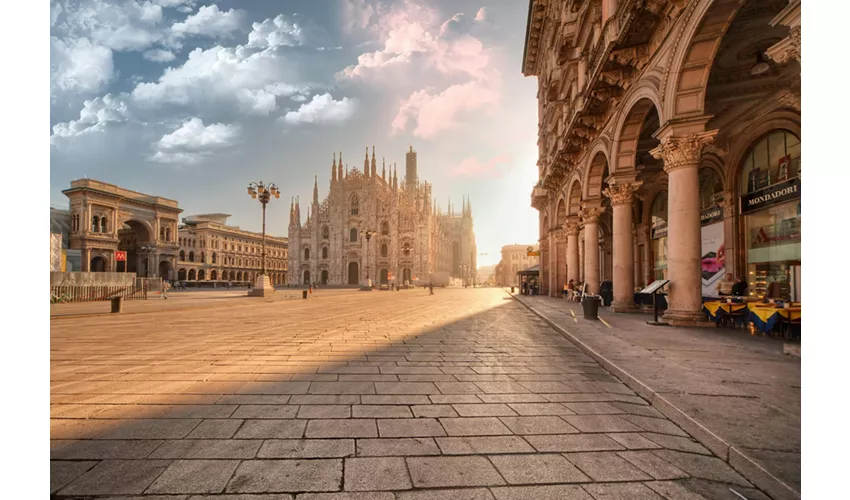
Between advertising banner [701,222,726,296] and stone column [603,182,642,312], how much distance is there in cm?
481

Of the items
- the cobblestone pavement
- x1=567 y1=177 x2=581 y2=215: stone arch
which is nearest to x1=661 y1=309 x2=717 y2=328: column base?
the cobblestone pavement

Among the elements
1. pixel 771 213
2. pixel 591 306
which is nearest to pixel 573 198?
pixel 771 213

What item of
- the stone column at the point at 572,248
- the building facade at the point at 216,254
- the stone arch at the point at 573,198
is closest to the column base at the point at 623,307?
the stone column at the point at 572,248

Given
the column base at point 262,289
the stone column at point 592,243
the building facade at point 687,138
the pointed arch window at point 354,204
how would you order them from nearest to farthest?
1. the building facade at point 687,138
2. the stone column at point 592,243
3. the column base at point 262,289
4. the pointed arch window at point 354,204

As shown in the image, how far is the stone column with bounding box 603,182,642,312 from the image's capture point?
1195 centimetres

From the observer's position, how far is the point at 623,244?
1206cm

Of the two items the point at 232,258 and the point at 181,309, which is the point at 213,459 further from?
the point at 232,258

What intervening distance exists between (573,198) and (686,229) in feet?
34.8

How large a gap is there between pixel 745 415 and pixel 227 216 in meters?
112

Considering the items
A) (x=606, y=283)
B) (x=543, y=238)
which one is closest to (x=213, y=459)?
(x=606, y=283)

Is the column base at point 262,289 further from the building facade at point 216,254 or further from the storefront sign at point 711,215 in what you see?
the building facade at point 216,254

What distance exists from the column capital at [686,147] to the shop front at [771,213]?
16.6 feet

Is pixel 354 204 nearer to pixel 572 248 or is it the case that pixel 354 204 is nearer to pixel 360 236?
pixel 360 236

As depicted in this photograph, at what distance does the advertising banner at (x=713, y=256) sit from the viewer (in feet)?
45.6
